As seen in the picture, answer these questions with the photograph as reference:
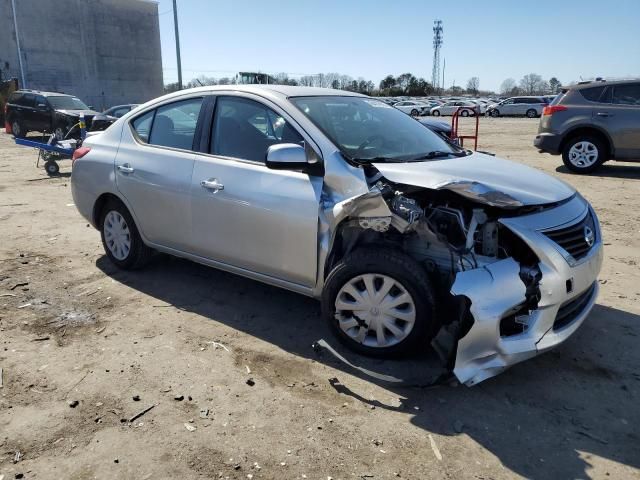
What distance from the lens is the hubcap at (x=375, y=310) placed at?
3.19 m

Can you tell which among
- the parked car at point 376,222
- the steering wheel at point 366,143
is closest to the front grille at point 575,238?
the parked car at point 376,222

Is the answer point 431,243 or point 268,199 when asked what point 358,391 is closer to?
point 431,243

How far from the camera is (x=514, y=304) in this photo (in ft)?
9.27

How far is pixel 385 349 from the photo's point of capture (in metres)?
3.31

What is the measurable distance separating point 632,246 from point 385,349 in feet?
13.3

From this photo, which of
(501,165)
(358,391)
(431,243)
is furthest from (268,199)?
(501,165)

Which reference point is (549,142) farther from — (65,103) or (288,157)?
(65,103)

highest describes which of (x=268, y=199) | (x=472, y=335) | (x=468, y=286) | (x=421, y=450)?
(x=268, y=199)

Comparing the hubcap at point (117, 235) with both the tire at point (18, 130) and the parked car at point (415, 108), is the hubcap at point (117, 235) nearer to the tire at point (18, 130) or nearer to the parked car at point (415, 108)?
the tire at point (18, 130)

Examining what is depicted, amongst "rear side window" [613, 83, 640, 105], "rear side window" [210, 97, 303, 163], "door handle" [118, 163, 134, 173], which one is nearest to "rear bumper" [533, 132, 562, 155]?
"rear side window" [613, 83, 640, 105]

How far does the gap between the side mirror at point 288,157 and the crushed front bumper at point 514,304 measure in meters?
1.24

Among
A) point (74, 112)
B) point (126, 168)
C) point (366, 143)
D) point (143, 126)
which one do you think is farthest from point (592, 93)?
point (74, 112)

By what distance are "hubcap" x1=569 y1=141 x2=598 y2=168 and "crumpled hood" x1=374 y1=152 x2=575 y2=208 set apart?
774cm

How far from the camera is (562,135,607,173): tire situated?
408 inches
